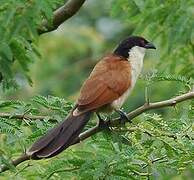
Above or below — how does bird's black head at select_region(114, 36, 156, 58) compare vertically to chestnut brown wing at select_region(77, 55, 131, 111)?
below

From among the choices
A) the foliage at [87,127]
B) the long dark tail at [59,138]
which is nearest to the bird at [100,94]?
the long dark tail at [59,138]

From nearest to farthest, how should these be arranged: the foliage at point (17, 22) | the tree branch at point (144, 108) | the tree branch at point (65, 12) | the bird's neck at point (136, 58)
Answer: the tree branch at point (144, 108), the foliage at point (17, 22), the tree branch at point (65, 12), the bird's neck at point (136, 58)

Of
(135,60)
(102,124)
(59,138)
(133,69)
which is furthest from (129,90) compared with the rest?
(59,138)

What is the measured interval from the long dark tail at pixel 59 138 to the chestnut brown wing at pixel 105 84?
7 centimetres

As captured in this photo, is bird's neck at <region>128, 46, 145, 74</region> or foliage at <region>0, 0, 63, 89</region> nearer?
foliage at <region>0, 0, 63, 89</region>

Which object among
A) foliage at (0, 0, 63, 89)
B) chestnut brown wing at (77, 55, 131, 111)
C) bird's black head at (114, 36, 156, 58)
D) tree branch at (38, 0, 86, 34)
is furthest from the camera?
bird's black head at (114, 36, 156, 58)

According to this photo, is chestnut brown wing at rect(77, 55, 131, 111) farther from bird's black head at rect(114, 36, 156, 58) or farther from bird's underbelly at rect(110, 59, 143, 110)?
bird's black head at rect(114, 36, 156, 58)

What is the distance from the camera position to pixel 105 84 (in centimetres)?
413

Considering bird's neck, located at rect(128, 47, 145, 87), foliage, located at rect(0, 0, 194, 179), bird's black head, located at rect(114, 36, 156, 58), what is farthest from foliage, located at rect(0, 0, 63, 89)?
bird's black head, located at rect(114, 36, 156, 58)

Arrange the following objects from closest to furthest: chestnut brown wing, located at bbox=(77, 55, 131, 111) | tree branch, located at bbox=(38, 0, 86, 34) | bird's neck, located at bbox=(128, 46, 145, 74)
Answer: chestnut brown wing, located at bbox=(77, 55, 131, 111) → tree branch, located at bbox=(38, 0, 86, 34) → bird's neck, located at bbox=(128, 46, 145, 74)

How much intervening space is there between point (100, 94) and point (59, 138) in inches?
18.4

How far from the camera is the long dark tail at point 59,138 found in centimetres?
354

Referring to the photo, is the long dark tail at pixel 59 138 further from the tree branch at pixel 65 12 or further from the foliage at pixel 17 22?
the tree branch at pixel 65 12

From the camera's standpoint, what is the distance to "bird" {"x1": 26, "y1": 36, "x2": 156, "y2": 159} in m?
3.60
